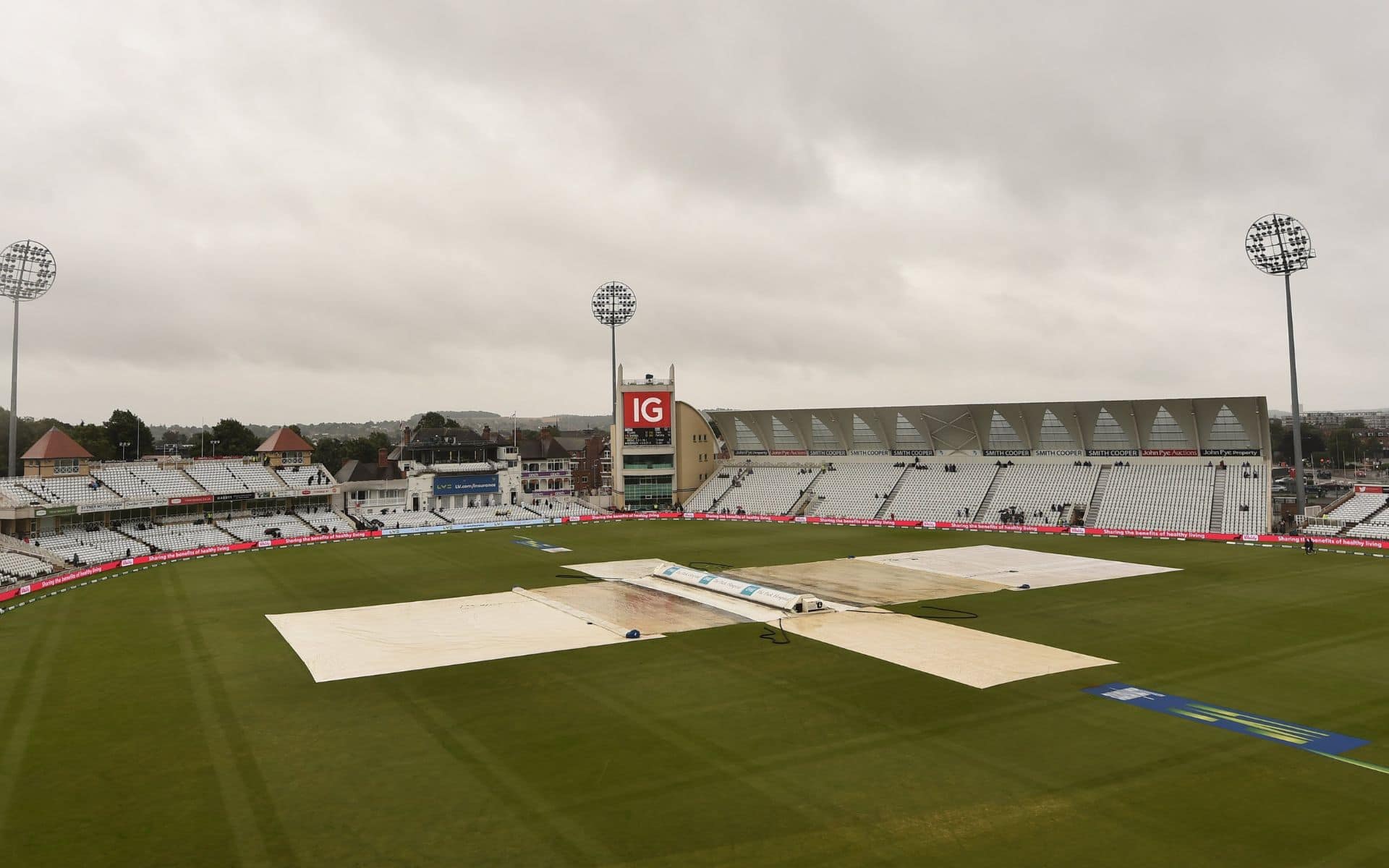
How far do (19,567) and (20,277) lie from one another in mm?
24935

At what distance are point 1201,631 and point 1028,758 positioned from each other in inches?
613

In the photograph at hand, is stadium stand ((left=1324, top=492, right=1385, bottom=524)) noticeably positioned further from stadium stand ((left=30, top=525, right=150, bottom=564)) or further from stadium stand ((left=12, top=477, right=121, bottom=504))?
stadium stand ((left=12, top=477, right=121, bottom=504))

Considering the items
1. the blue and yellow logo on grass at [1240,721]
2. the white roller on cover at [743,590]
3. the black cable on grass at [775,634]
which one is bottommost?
the blue and yellow logo on grass at [1240,721]

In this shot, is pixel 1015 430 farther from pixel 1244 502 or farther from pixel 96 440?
pixel 96 440

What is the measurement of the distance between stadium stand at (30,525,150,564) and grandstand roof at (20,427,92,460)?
6502 mm

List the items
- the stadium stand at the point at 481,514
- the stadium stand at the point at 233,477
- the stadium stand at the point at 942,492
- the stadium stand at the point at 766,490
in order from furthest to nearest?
the stadium stand at the point at 766,490 < the stadium stand at the point at 481,514 < the stadium stand at the point at 942,492 < the stadium stand at the point at 233,477

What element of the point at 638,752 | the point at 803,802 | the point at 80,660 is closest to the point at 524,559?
the point at 80,660

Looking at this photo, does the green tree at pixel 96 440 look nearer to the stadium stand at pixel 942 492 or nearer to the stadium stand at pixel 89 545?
the stadium stand at pixel 89 545

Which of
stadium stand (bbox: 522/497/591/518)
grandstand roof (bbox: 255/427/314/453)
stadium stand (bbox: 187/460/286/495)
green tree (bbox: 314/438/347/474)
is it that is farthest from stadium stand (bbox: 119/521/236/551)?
green tree (bbox: 314/438/347/474)

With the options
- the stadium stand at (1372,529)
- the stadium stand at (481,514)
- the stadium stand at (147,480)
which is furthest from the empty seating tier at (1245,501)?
the stadium stand at (147,480)

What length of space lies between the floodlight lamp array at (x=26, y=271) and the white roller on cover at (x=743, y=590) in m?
49.7

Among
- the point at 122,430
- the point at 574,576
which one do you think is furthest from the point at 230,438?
the point at 574,576

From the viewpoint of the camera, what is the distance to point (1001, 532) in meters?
62.5

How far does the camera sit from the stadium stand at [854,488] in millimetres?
76438
